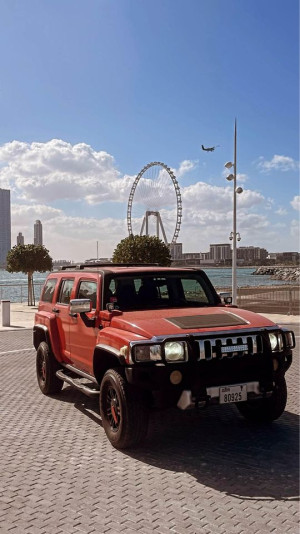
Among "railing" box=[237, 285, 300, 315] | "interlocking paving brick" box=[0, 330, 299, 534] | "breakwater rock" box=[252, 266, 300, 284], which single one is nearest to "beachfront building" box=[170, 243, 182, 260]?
"breakwater rock" box=[252, 266, 300, 284]

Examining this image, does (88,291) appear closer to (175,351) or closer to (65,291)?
(65,291)

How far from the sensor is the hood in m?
5.14

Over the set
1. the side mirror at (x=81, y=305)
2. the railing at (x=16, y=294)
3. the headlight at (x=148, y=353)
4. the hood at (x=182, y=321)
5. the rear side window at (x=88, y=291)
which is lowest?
the railing at (x=16, y=294)

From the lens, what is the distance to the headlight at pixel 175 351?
195 inches

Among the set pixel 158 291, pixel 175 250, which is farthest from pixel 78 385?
pixel 175 250

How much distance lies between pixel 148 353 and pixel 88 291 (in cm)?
192

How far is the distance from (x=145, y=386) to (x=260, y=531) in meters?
1.77

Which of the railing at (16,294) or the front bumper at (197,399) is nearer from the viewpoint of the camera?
the front bumper at (197,399)

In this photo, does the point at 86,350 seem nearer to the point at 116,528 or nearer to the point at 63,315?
the point at 63,315

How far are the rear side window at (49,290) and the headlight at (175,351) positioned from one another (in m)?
3.63

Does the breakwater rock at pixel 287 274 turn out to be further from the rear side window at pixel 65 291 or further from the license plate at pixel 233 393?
the license plate at pixel 233 393

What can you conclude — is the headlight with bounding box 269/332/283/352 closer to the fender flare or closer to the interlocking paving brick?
the interlocking paving brick

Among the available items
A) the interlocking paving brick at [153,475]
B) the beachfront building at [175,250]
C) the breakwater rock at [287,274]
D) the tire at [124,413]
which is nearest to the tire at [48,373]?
the interlocking paving brick at [153,475]


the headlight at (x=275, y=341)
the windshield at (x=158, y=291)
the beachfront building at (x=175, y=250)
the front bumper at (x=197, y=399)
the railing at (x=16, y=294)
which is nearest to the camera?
the front bumper at (x=197, y=399)
